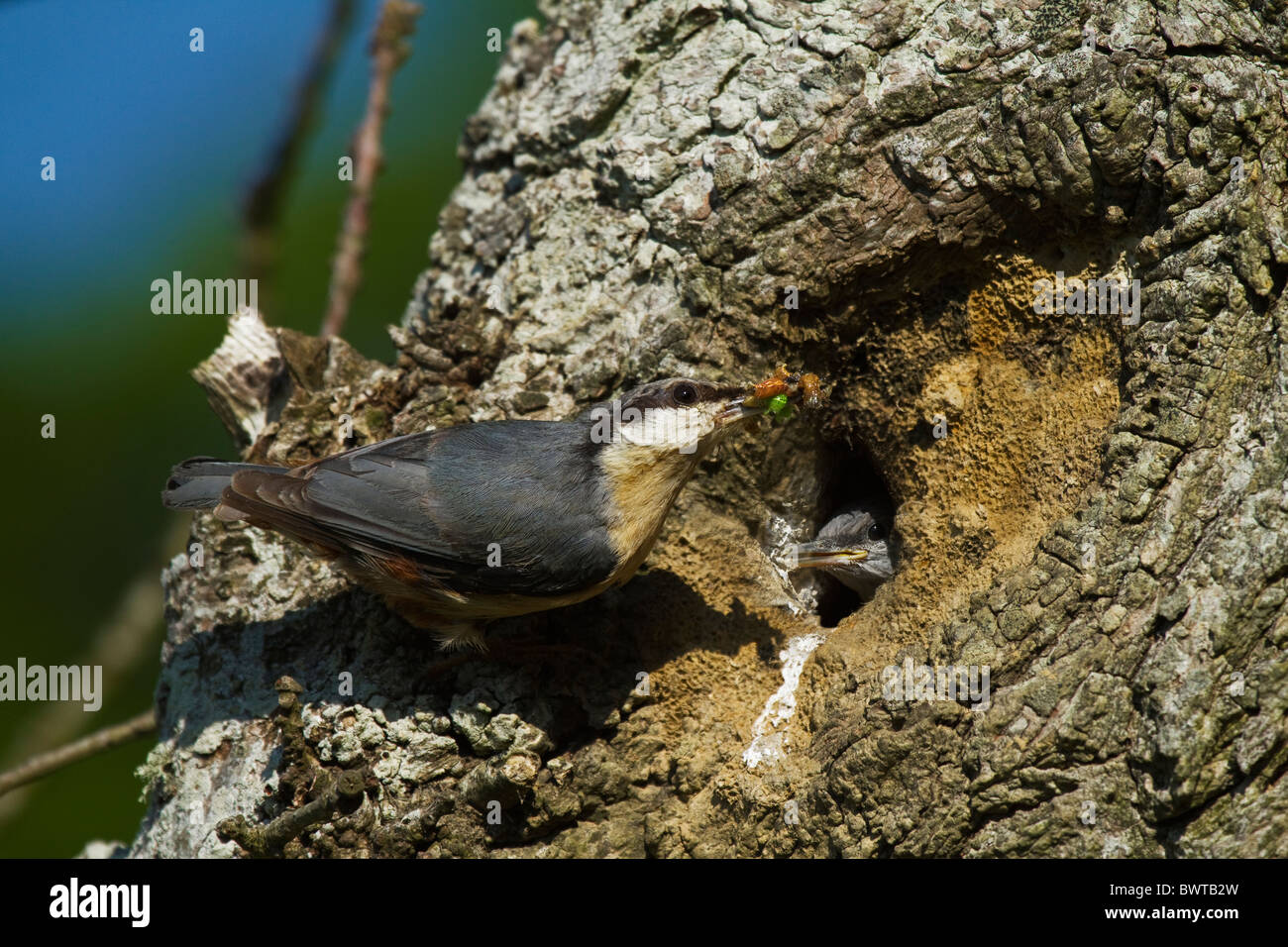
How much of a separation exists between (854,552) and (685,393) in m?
1.40

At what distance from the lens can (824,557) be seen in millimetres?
4379

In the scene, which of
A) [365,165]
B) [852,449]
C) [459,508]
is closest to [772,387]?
[852,449]

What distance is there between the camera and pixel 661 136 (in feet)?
12.5

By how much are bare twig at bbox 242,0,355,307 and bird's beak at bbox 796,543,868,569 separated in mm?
2543

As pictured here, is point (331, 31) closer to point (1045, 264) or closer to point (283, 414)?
point (283, 414)

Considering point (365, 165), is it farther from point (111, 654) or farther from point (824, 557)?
point (824, 557)

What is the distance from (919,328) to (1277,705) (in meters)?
1.79

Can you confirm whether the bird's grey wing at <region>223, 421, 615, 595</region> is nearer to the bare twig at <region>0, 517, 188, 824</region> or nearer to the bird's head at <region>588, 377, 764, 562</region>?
the bird's head at <region>588, 377, 764, 562</region>

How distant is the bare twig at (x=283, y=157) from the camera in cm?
386

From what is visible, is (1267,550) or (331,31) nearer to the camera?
(1267,550)

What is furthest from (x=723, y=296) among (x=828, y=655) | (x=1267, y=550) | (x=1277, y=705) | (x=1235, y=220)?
(x=1277, y=705)

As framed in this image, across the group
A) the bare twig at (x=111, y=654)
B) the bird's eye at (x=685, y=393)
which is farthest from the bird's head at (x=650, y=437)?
the bare twig at (x=111, y=654)

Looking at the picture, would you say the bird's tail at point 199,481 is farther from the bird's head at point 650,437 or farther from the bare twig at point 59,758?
the bird's head at point 650,437

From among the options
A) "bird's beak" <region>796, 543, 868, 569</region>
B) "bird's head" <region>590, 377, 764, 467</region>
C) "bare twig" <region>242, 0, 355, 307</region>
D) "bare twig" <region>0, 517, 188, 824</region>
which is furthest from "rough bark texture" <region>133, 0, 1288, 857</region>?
"bare twig" <region>242, 0, 355, 307</region>
